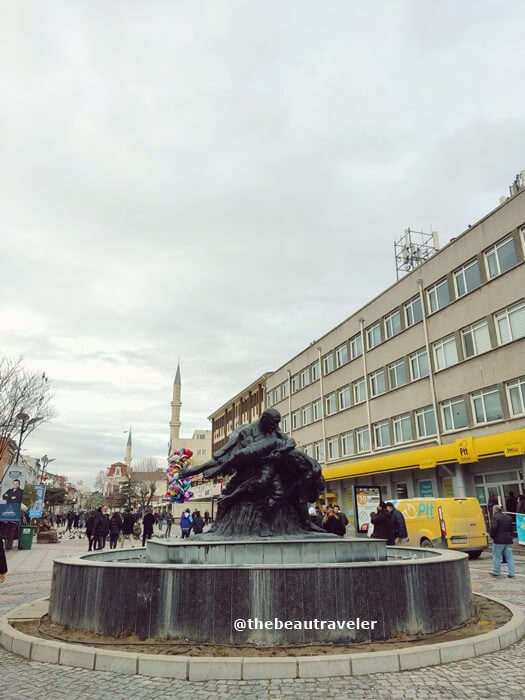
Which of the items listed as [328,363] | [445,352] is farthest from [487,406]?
[328,363]

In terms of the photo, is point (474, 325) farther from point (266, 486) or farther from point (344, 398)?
point (266, 486)

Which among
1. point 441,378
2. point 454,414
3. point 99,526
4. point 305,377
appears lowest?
point 99,526

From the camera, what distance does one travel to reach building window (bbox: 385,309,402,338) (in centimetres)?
3094

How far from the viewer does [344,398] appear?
37.2m

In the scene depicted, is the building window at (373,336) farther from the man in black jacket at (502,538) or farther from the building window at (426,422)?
the man in black jacket at (502,538)

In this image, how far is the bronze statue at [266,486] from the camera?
869 centimetres

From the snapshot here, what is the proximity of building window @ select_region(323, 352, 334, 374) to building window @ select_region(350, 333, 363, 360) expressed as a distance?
3210 mm

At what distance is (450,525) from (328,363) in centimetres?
2468

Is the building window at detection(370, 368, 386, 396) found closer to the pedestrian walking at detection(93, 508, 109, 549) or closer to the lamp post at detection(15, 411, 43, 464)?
the pedestrian walking at detection(93, 508, 109, 549)

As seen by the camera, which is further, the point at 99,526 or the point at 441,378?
the point at 441,378

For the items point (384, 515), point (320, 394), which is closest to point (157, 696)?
point (384, 515)

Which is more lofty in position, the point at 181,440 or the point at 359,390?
the point at 181,440

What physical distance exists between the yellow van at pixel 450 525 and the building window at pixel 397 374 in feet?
43.9

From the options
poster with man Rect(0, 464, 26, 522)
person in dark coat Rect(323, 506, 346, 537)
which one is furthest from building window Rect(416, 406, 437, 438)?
poster with man Rect(0, 464, 26, 522)
